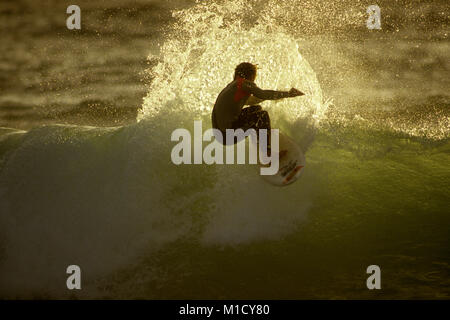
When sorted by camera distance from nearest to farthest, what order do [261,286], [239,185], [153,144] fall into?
[261,286]
[239,185]
[153,144]

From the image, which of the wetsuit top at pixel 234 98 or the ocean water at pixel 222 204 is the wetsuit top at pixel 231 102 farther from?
the ocean water at pixel 222 204

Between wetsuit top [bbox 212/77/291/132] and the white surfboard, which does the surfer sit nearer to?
wetsuit top [bbox 212/77/291/132]

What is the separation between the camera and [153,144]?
7777 millimetres

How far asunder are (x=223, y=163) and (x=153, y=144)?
105 centimetres

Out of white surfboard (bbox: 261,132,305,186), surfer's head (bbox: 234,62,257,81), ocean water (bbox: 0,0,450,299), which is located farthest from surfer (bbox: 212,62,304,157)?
ocean water (bbox: 0,0,450,299)

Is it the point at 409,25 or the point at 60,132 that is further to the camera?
the point at 409,25

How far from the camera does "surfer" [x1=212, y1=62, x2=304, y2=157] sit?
241 inches

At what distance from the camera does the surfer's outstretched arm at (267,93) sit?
595 cm

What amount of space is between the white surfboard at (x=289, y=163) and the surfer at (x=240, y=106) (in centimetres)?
39

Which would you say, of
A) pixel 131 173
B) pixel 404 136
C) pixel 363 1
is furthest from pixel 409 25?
pixel 131 173

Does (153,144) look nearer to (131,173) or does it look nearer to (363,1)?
(131,173)

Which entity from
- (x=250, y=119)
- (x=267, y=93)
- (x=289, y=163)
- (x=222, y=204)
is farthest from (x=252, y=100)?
(x=222, y=204)

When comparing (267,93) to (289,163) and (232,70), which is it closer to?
(289,163)

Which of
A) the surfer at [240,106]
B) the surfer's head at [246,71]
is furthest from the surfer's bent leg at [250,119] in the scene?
the surfer's head at [246,71]
